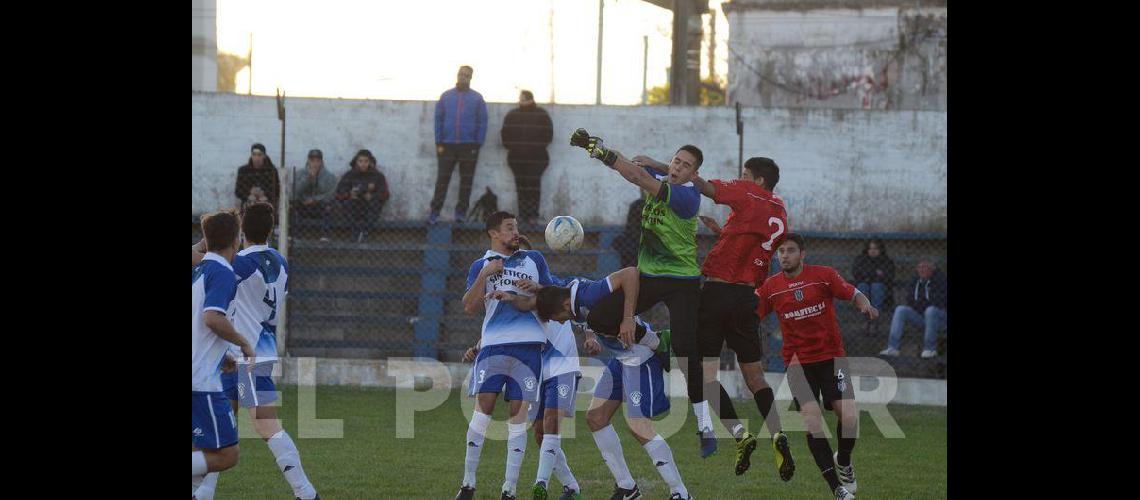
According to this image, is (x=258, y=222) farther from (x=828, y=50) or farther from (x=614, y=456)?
(x=828, y=50)

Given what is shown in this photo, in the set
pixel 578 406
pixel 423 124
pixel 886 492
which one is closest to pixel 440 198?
pixel 423 124

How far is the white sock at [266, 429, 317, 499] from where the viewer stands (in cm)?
823

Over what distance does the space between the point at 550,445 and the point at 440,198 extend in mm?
9508

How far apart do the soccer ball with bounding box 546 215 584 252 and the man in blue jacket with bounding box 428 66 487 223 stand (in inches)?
350

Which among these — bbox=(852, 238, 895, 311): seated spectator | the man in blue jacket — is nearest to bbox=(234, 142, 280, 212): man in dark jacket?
the man in blue jacket

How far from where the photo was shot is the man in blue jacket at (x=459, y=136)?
18.1 metres

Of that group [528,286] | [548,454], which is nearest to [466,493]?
[548,454]

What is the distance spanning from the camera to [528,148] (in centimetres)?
1867

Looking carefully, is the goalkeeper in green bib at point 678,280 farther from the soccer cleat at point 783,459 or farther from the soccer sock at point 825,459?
the soccer sock at point 825,459
